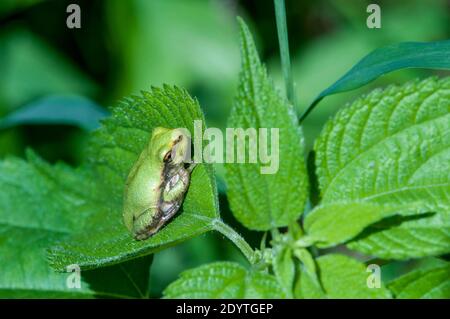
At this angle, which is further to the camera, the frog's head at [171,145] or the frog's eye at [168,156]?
the frog's eye at [168,156]

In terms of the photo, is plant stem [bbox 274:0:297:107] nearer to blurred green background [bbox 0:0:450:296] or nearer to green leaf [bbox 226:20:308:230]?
green leaf [bbox 226:20:308:230]

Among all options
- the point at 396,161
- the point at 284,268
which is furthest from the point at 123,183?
the point at 396,161

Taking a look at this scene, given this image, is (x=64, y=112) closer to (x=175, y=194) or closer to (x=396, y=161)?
(x=175, y=194)

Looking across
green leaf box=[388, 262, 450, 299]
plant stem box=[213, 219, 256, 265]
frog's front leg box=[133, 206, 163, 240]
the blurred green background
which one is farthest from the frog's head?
the blurred green background

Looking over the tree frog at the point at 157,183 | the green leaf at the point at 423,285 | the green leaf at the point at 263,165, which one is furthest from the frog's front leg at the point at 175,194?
the green leaf at the point at 423,285

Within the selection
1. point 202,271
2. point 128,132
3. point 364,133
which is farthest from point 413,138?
point 128,132

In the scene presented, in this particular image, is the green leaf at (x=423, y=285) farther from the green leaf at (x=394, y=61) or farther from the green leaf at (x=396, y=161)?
the green leaf at (x=394, y=61)
